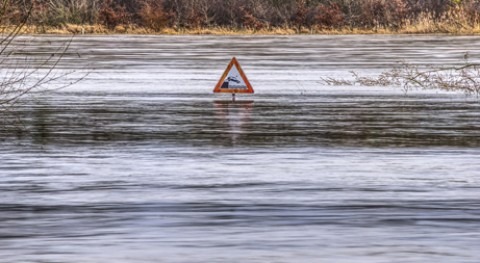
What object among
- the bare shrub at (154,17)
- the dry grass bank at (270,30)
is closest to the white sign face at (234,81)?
the dry grass bank at (270,30)

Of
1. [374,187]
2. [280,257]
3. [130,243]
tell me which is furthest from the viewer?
[374,187]

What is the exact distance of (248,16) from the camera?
3068 inches

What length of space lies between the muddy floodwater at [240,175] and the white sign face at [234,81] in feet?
1.10

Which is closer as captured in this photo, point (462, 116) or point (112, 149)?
point (112, 149)

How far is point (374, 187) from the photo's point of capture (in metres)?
13.6

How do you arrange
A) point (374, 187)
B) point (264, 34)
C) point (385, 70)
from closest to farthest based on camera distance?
point (374, 187)
point (385, 70)
point (264, 34)

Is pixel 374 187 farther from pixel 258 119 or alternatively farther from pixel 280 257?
pixel 258 119

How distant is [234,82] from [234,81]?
0.02 meters

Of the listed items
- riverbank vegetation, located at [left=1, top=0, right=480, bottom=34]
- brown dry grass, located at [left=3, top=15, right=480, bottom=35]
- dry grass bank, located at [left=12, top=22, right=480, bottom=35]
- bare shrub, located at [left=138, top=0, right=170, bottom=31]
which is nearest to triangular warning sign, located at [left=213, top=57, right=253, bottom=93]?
brown dry grass, located at [left=3, top=15, right=480, bottom=35]

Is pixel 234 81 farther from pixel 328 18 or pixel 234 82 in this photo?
pixel 328 18

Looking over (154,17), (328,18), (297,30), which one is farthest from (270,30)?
(154,17)

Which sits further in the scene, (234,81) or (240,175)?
(234,81)

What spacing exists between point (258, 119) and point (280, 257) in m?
12.9

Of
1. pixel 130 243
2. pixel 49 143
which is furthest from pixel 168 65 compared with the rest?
pixel 130 243
